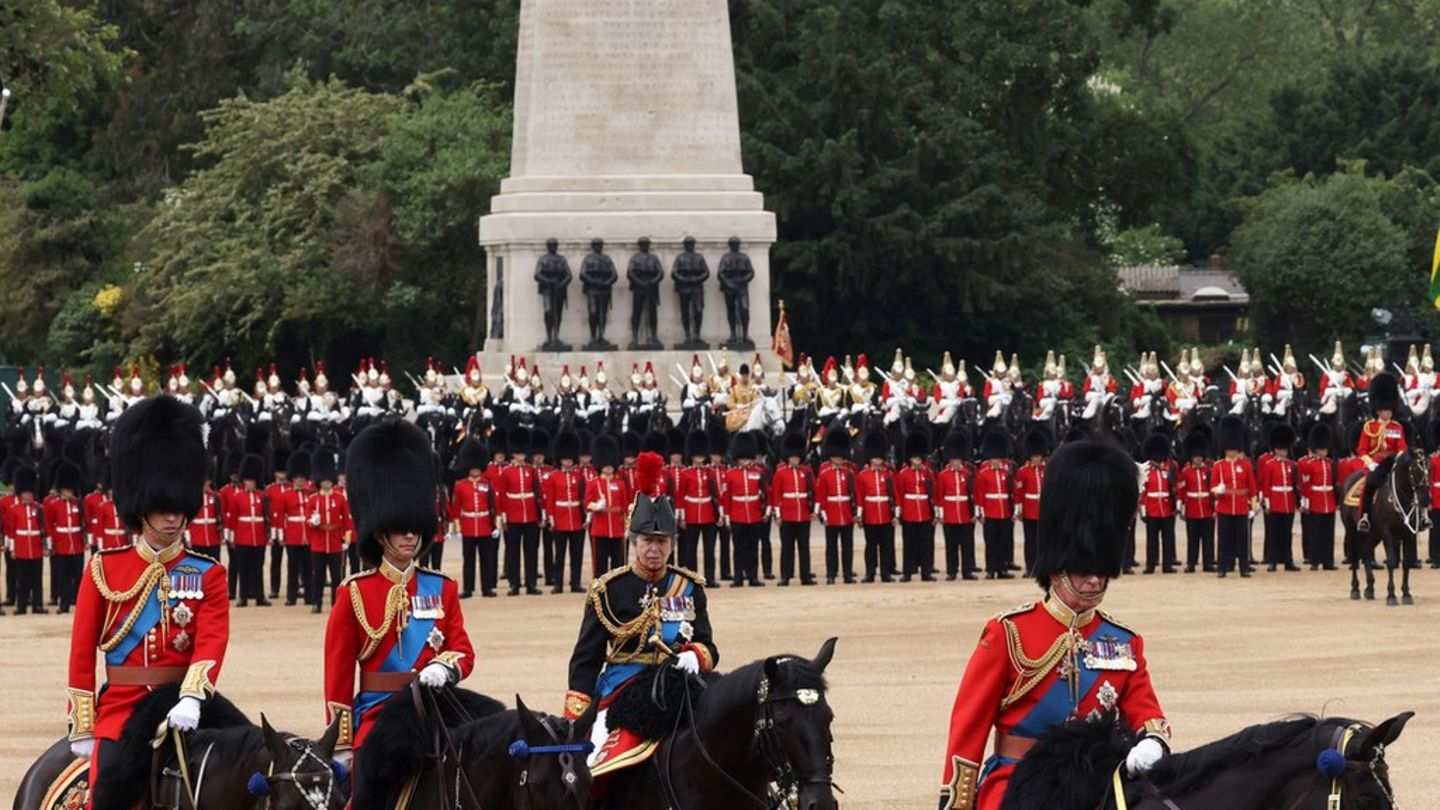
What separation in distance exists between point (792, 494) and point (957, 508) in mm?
1473

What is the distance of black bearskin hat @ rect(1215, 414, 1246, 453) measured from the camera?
26.5m

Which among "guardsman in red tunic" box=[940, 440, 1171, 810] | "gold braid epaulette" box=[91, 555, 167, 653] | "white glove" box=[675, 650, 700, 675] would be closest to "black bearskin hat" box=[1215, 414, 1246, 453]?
"white glove" box=[675, 650, 700, 675]

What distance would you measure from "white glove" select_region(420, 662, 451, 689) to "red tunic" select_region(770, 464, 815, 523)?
1678 cm

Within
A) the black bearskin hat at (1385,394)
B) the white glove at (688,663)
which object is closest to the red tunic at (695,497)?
the black bearskin hat at (1385,394)

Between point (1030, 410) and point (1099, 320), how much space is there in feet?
55.5

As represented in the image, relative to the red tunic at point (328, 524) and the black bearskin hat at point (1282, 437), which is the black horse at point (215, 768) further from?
the black bearskin hat at point (1282, 437)

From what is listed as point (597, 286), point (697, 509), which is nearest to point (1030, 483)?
point (697, 509)

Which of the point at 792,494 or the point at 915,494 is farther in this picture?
the point at 915,494

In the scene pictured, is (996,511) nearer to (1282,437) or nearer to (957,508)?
(957,508)

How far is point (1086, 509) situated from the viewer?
7.59 metres

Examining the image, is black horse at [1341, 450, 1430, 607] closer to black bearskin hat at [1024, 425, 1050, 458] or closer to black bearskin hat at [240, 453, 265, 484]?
black bearskin hat at [1024, 425, 1050, 458]

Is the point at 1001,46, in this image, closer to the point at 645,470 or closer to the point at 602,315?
the point at 602,315

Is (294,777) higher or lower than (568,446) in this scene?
lower

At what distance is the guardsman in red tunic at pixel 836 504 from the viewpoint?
2573 cm
